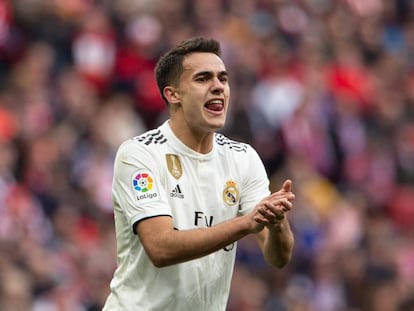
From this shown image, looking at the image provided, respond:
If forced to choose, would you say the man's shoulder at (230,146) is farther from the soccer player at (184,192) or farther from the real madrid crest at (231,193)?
the real madrid crest at (231,193)

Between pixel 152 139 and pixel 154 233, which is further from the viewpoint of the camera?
pixel 152 139

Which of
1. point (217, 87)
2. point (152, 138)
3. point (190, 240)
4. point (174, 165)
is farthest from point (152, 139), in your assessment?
point (190, 240)

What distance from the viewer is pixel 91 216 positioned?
13516 mm

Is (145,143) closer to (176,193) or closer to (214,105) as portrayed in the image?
(176,193)

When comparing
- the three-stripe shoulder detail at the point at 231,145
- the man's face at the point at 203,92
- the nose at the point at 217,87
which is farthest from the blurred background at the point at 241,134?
the nose at the point at 217,87

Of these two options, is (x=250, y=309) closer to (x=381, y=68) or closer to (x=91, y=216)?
(x=91, y=216)

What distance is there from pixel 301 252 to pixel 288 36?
3.83 meters

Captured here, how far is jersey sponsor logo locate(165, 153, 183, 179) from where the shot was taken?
25.6 ft

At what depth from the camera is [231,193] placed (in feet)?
26.1

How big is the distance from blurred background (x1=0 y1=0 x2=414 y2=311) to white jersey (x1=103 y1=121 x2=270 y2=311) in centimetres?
409

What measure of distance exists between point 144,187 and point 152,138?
0.41 metres

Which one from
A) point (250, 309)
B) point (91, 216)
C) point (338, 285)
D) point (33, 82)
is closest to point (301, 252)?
point (338, 285)

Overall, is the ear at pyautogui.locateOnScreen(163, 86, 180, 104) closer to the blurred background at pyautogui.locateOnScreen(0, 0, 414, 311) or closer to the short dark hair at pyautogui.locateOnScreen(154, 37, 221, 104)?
the short dark hair at pyautogui.locateOnScreen(154, 37, 221, 104)

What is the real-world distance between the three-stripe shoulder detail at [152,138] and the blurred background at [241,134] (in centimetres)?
411
